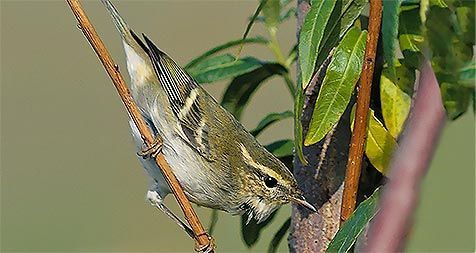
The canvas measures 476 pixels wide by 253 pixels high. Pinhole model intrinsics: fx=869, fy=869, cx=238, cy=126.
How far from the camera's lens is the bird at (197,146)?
303 centimetres

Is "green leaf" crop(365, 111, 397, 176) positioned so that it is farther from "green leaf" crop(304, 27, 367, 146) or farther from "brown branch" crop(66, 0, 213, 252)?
"brown branch" crop(66, 0, 213, 252)

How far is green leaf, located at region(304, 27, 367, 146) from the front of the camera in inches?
73.4

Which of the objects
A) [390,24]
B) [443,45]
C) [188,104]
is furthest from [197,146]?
[443,45]

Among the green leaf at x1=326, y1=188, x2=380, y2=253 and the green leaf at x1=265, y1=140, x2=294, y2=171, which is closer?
the green leaf at x1=326, y1=188, x2=380, y2=253

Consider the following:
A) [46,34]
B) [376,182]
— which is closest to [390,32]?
[376,182]

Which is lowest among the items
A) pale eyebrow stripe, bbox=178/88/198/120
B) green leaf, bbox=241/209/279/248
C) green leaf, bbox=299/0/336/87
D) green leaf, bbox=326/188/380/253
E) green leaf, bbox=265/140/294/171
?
green leaf, bbox=326/188/380/253

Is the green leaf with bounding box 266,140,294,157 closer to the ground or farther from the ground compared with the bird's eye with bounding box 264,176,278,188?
farther from the ground

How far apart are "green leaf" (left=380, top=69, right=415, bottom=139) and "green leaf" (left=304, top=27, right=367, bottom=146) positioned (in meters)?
0.16

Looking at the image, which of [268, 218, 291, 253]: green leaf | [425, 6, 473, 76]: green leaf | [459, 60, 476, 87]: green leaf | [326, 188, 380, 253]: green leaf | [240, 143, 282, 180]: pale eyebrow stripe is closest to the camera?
[425, 6, 473, 76]: green leaf

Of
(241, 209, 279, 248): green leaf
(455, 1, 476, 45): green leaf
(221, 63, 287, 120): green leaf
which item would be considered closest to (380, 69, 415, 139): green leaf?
(221, 63, 287, 120): green leaf

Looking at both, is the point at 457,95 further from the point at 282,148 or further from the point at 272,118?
the point at 282,148

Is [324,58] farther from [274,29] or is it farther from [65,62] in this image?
[65,62]

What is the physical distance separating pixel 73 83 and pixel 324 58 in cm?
1376

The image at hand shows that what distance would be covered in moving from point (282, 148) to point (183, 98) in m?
0.59
